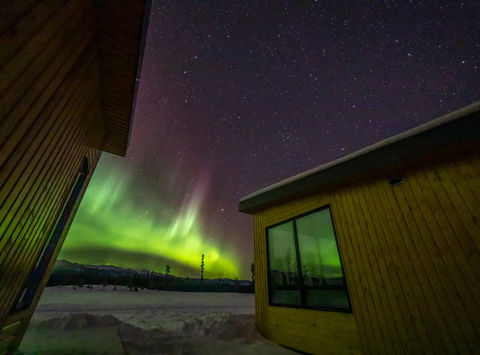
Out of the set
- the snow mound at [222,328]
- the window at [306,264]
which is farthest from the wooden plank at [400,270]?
the snow mound at [222,328]

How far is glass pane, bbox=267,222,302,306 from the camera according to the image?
5.14m

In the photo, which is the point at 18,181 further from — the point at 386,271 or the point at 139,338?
the point at 386,271

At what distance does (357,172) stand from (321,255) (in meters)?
3.28

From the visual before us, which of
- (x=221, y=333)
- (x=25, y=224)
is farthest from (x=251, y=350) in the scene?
(x=25, y=224)

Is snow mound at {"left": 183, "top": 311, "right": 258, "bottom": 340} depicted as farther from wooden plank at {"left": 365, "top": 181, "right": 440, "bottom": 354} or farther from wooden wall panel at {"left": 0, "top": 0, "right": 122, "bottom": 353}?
wooden wall panel at {"left": 0, "top": 0, "right": 122, "bottom": 353}

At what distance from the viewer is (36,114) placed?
1889 mm

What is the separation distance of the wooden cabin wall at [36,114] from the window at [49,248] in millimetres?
811

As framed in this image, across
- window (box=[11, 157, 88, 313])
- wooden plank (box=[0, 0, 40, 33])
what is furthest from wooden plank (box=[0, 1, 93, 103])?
window (box=[11, 157, 88, 313])

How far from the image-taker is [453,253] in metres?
3.13

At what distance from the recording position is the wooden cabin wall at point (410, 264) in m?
2.99

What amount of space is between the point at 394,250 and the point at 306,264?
2.17 m

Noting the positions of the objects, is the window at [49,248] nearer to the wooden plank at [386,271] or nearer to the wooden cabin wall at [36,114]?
the wooden cabin wall at [36,114]

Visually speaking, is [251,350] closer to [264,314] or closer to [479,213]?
[264,314]

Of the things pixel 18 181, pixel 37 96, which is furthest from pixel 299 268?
pixel 37 96
